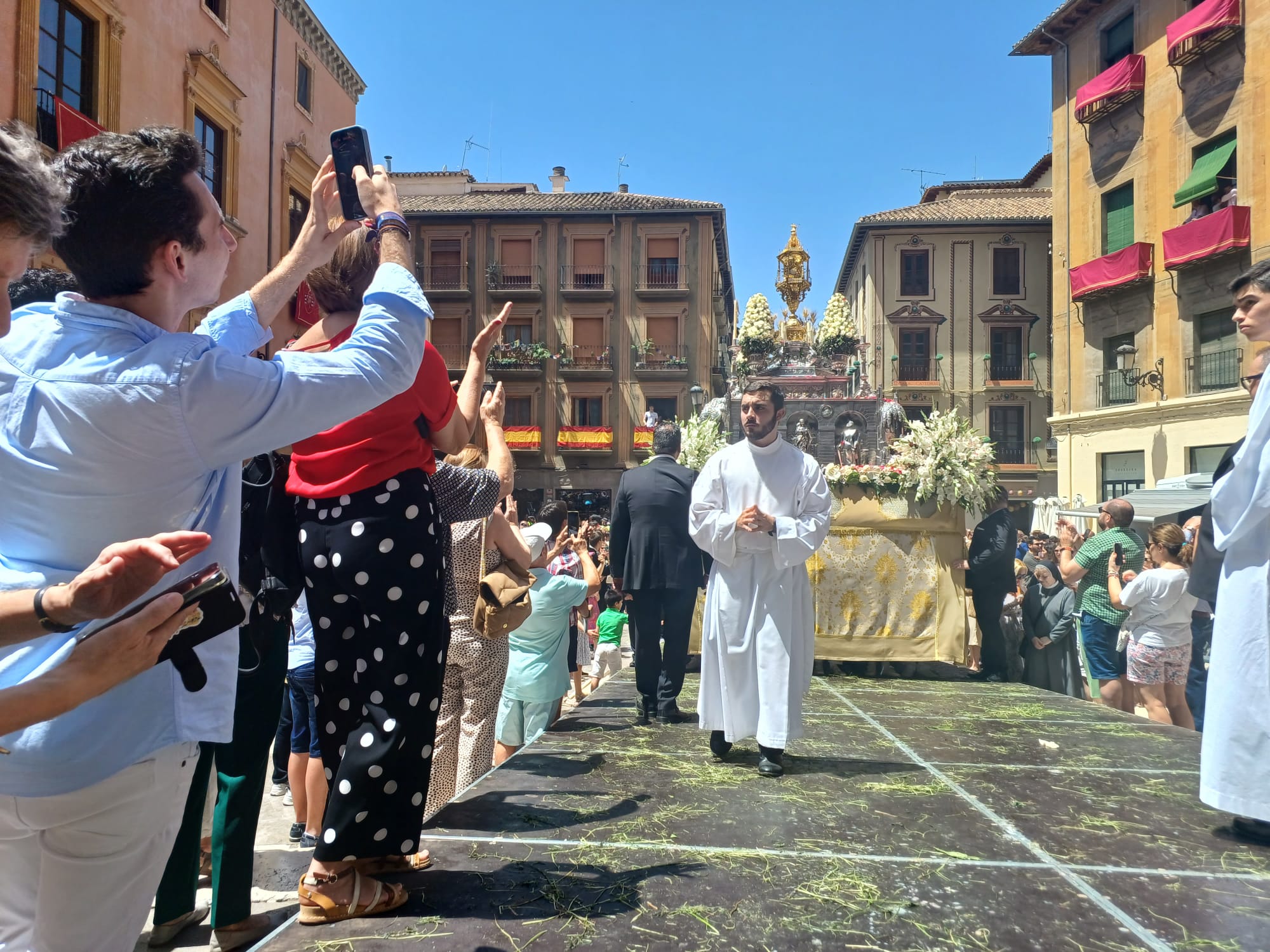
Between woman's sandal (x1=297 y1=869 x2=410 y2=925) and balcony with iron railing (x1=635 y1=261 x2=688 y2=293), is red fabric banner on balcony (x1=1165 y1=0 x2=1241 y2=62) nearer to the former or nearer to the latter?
balcony with iron railing (x1=635 y1=261 x2=688 y2=293)

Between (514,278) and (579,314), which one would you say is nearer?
(579,314)

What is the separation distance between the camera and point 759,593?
4.95 m

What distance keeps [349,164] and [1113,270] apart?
2546cm

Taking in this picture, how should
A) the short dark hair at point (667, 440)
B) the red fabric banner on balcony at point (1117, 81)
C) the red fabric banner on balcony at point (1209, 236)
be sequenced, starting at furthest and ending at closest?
the red fabric banner on balcony at point (1117, 81) → the red fabric banner on balcony at point (1209, 236) → the short dark hair at point (667, 440)

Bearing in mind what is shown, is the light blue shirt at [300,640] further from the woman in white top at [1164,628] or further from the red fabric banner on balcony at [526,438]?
the red fabric banner on balcony at [526,438]

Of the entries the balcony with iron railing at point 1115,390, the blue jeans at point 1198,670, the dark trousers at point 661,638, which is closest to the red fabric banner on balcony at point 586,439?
the balcony with iron railing at point 1115,390

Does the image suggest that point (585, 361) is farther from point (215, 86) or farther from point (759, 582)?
point (759, 582)

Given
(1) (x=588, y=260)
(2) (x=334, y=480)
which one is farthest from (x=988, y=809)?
(1) (x=588, y=260)

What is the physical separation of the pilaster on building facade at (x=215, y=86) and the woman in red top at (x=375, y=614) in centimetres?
964

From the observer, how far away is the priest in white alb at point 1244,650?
3367mm

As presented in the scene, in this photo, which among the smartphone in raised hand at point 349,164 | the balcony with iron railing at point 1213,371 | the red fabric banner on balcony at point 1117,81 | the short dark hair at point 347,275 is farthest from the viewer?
the red fabric banner on balcony at point 1117,81

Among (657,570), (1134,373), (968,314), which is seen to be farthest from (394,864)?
(968,314)

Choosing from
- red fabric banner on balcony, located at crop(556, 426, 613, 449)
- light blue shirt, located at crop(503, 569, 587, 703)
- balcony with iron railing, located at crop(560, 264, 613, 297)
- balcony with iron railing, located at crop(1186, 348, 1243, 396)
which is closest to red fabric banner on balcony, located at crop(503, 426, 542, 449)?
red fabric banner on balcony, located at crop(556, 426, 613, 449)

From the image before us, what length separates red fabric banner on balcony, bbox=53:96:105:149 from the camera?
13.1 m
